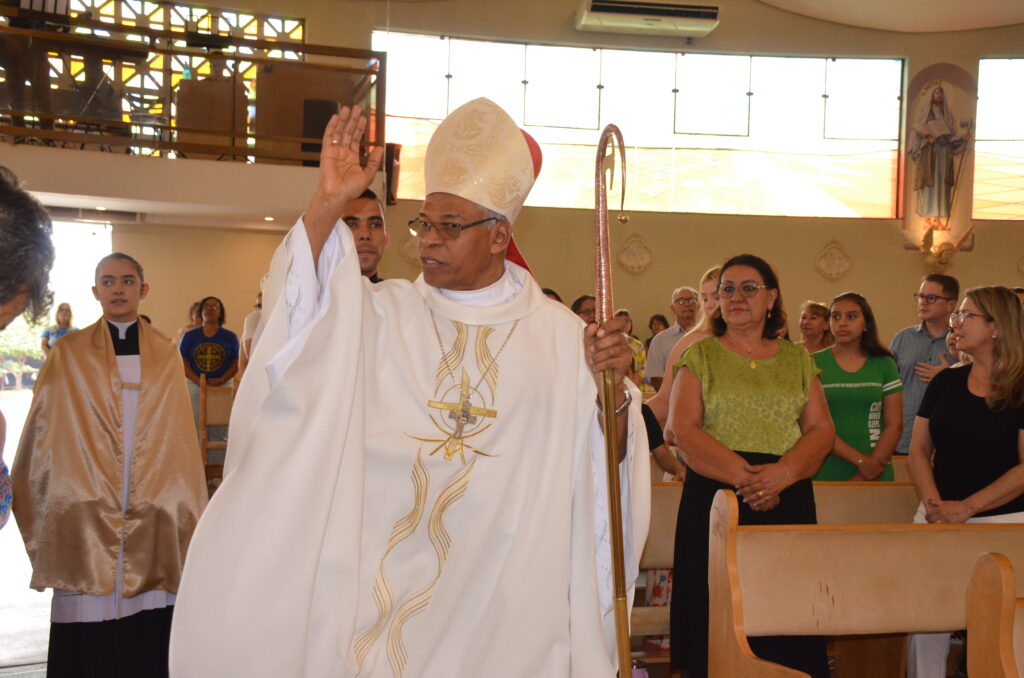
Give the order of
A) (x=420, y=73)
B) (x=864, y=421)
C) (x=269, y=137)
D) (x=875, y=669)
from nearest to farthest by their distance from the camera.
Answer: (x=875, y=669) → (x=864, y=421) → (x=269, y=137) → (x=420, y=73)

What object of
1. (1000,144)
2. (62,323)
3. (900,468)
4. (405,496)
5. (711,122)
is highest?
(711,122)

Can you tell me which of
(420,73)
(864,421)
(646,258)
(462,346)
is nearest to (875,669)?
(864,421)

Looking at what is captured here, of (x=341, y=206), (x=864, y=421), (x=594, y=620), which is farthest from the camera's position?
(x=864, y=421)

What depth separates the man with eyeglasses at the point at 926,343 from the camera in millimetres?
6336

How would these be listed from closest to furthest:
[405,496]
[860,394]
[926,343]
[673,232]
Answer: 1. [405,496]
2. [860,394]
3. [926,343]
4. [673,232]

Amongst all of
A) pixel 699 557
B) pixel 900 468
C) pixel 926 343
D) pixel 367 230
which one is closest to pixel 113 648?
pixel 367 230

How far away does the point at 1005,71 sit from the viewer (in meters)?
15.0

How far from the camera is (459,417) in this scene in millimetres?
2508

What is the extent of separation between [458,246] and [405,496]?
2.11 ft

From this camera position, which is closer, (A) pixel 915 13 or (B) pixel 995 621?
(B) pixel 995 621

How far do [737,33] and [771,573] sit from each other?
42.7 feet

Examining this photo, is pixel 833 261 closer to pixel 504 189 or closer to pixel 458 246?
pixel 504 189

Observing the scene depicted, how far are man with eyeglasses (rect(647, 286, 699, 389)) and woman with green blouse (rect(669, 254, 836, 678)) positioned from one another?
4199 mm

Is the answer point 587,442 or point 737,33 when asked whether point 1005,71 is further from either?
point 587,442
